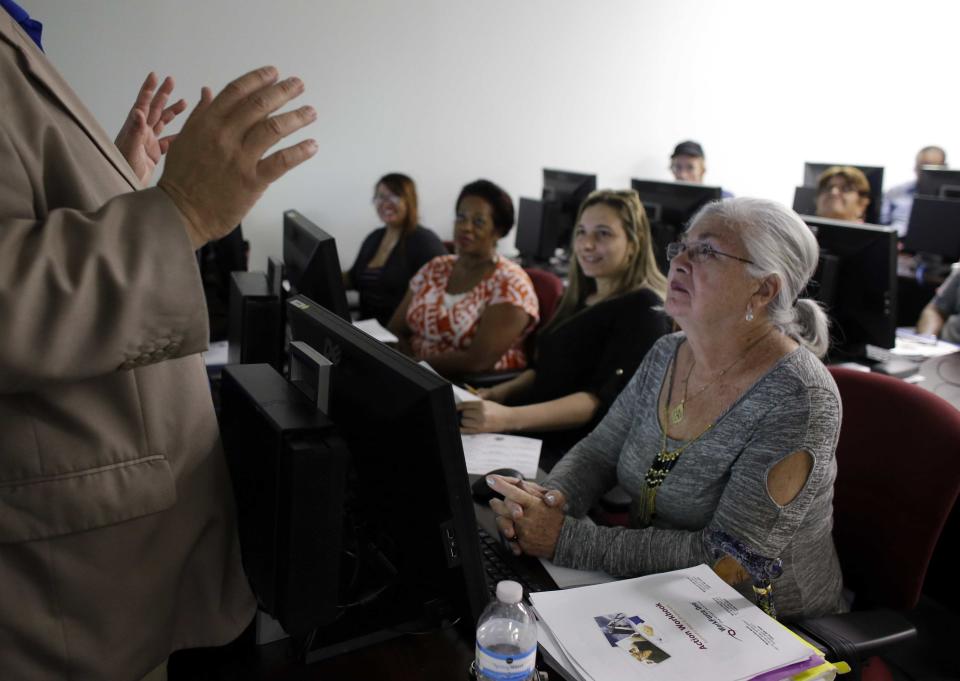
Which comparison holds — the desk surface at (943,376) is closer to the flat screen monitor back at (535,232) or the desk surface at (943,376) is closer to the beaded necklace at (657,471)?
the beaded necklace at (657,471)

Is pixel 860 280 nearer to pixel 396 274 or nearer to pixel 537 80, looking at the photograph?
pixel 396 274

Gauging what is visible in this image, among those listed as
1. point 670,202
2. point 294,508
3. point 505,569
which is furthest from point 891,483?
point 670,202

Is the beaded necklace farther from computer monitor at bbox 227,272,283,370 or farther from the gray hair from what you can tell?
computer monitor at bbox 227,272,283,370

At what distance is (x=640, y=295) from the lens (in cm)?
211

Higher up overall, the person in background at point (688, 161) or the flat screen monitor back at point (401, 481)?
the person in background at point (688, 161)

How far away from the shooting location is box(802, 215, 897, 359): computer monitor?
2.42 metres

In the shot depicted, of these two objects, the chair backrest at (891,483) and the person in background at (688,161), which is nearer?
the chair backrest at (891,483)

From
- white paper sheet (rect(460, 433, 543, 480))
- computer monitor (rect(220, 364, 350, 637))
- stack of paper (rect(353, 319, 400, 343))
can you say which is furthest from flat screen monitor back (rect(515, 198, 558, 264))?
computer monitor (rect(220, 364, 350, 637))

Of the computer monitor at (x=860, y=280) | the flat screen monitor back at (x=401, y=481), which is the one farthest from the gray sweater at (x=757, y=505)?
the computer monitor at (x=860, y=280)

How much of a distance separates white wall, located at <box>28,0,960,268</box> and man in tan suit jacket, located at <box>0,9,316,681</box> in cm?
324

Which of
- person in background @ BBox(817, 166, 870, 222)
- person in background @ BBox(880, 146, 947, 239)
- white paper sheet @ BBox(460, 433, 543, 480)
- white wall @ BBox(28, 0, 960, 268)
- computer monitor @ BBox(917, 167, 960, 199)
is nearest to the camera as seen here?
white paper sheet @ BBox(460, 433, 543, 480)

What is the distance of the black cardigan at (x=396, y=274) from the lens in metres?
3.72

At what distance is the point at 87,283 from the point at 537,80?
4.83 m

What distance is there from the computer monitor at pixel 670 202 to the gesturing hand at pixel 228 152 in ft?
8.93
